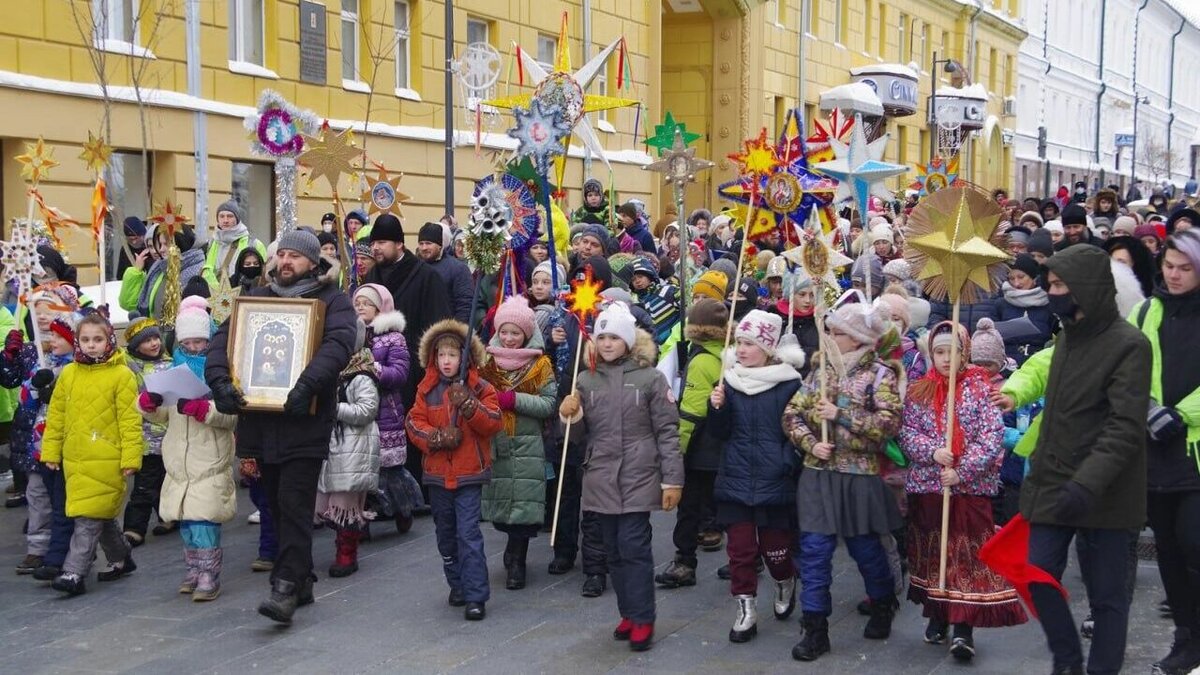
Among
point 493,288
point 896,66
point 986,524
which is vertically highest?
point 896,66

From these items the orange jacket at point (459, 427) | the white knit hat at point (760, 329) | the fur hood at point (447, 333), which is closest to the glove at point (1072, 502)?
the white knit hat at point (760, 329)

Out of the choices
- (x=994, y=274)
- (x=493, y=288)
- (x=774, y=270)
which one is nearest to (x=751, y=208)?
(x=774, y=270)

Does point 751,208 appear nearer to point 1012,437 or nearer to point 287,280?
point 1012,437

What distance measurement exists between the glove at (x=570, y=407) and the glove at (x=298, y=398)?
4.15 feet

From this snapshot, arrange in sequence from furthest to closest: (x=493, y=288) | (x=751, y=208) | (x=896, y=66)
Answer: (x=896, y=66), (x=493, y=288), (x=751, y=208)

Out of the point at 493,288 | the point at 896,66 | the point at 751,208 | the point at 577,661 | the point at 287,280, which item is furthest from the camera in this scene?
the point at 896,66

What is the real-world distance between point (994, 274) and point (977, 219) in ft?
1.39

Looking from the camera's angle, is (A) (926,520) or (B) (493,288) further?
(B) (493,288)

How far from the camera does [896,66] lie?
4081cm

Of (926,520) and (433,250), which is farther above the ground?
(433,250)

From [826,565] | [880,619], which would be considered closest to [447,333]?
[826,565]

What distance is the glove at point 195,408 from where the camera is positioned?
7992 mm

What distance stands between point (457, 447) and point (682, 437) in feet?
4.08

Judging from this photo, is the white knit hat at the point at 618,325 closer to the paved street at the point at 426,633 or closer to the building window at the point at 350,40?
the paved street at the point at 426,633
